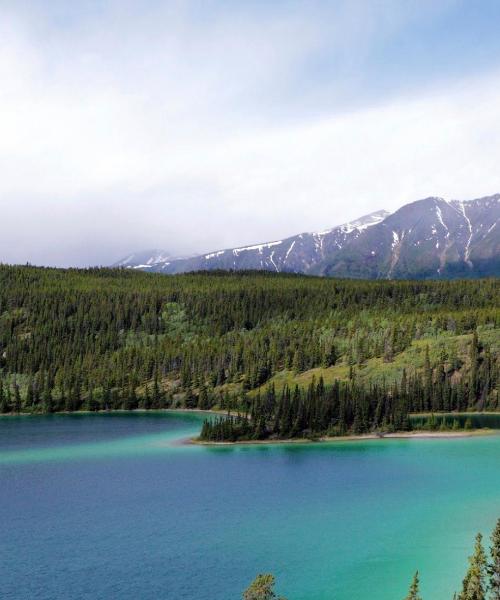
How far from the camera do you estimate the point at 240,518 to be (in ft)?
264

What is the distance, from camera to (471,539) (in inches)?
2773

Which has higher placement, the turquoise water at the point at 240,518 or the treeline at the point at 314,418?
the treeline at the point at 314,418

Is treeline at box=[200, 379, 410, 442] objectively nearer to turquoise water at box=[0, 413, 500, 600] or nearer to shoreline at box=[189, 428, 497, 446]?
shoreline at box=[189, 428, 497, 446]

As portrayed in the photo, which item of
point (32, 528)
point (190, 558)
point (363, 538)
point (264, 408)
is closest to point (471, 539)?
point (363, 538)

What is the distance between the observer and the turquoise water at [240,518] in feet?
200

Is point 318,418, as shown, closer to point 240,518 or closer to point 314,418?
point 314,418

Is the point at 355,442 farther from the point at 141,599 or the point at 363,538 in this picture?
the point at 141,599

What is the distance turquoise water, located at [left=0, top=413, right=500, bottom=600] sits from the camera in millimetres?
60969

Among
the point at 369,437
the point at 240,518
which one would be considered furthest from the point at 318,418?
the point at 240,518

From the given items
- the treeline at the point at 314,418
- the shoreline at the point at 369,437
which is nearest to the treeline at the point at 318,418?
the treeline at the point at 314,418

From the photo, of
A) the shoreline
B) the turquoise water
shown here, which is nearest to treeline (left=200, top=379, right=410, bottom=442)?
the shoreline

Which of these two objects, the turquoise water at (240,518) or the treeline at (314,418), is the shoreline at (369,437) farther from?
the turquoise water at (240,518)

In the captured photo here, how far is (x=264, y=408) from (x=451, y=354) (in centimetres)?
6814

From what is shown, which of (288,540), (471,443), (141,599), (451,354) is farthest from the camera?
(451,354)
